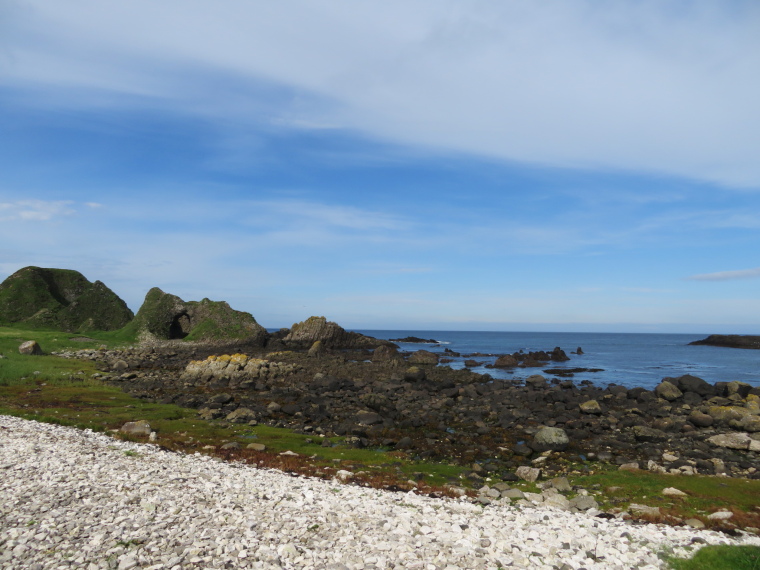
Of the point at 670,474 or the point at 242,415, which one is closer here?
the point at 670,474

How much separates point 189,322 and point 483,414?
9103 cm

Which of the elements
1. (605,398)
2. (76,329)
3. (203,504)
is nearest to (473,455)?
(203,504)

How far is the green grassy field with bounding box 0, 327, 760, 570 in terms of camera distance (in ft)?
57.2

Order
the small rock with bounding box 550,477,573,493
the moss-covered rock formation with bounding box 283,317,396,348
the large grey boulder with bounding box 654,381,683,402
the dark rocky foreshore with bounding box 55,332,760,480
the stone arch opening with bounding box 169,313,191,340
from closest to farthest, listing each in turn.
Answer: the small rock with bounding box 550,477,573,493 < the dark rocky foreshore with bounding box 55,332,760,480 < the large grey boulder with bounding box 654,381,683,402 < the stone arch opening with bounding box 169,313,191,340 < the moss-covered rock formation with bounding box 283,317,396,348

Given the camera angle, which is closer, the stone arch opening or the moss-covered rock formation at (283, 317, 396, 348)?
the stone arch opening

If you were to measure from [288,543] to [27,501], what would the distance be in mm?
7877

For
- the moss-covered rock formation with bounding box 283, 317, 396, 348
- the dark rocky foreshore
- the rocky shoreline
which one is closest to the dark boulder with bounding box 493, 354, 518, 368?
the dark rocky foreshore

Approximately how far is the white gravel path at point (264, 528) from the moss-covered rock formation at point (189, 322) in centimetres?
8639

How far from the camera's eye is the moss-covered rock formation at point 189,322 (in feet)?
326

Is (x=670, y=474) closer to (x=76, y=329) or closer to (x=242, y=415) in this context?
(x=242, y=415)

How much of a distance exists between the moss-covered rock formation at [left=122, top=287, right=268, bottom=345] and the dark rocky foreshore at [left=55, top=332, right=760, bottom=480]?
130ft

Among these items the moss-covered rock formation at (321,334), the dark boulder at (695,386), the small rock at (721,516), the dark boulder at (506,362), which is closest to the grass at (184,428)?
the small rock at (721,516)

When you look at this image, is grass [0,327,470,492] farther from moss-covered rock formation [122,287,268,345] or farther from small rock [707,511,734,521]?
moss-covered rock formation [122,287,268,345]

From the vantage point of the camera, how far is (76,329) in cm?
10681
